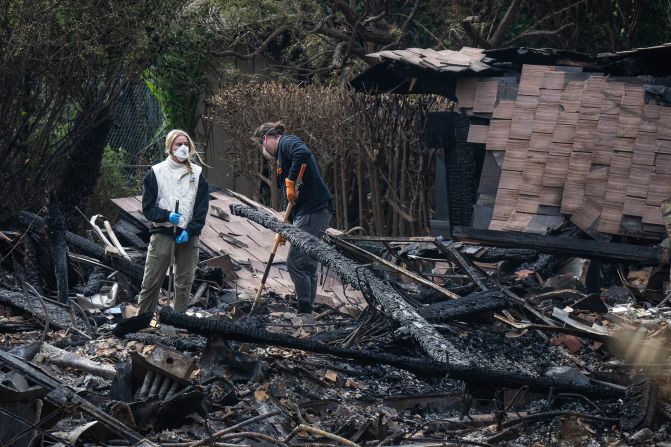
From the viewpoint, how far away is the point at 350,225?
16.4 metres

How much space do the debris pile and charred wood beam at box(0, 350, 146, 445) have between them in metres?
0.01

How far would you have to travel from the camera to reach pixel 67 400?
17.6 ft

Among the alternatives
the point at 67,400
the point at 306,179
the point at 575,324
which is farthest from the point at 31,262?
the point at 575,324

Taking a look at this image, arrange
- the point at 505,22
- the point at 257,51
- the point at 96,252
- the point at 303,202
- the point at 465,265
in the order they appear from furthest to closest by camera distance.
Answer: the point at 257,51, the point at 505,22, the point at 96,252, the point at 303,202, the point at 465,265

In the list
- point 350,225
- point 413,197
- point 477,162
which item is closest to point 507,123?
point 477,162

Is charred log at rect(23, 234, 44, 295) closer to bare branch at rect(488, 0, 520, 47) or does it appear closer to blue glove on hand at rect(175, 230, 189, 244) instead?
blue glove on hand at rect(175, 230, 189, 244)

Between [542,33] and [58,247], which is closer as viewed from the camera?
[58,247]

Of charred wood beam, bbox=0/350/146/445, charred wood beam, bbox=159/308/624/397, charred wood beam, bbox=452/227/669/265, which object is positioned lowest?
charred wood beam, bbox=0/350/146/445

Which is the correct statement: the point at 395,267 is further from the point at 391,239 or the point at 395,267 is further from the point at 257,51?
the point at 257,51

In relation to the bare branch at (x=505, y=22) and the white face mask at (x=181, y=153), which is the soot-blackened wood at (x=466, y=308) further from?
the bare branch at (x=505, y=22)

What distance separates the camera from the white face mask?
28.0 feet

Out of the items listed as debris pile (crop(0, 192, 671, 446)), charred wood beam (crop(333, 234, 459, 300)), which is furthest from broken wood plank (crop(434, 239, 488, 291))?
charred wood beam (crop(333, 234, 459, 300))

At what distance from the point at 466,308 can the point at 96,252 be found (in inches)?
159

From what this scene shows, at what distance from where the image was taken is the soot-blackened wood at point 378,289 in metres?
6.60
